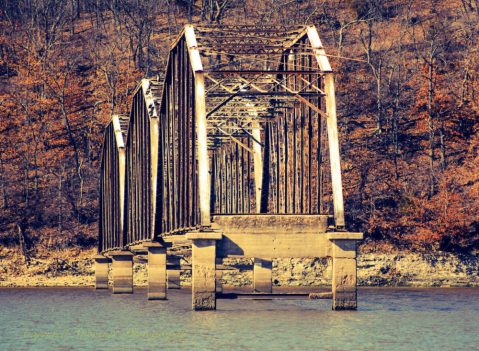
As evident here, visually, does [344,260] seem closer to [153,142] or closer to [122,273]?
[153,142]

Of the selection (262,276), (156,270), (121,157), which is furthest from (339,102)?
(156,270)

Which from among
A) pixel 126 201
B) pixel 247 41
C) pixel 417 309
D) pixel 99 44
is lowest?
pixel 417 309

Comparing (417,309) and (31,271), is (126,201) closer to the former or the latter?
(31,271)

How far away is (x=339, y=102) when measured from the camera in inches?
3219

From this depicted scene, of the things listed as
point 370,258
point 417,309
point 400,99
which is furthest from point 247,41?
point 400,99

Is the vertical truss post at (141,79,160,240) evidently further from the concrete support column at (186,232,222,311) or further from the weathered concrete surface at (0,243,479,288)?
the weathered concrete surface at (0,243,479,288)

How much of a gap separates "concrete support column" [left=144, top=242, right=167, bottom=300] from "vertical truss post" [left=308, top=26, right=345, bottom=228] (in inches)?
469

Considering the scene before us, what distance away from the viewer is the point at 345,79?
8406 centimetres

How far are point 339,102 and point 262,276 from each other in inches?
1009

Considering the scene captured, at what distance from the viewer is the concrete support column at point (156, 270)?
48934 millimetres

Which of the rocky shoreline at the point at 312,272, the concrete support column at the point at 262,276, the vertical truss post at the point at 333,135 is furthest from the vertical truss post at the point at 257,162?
the vertical truss post at the point at 333,135

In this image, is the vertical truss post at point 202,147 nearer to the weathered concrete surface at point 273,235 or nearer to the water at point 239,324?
the weathered concrete surface at point 273,235

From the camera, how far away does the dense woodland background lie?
70906 millimetres

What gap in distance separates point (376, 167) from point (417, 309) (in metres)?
28.2
